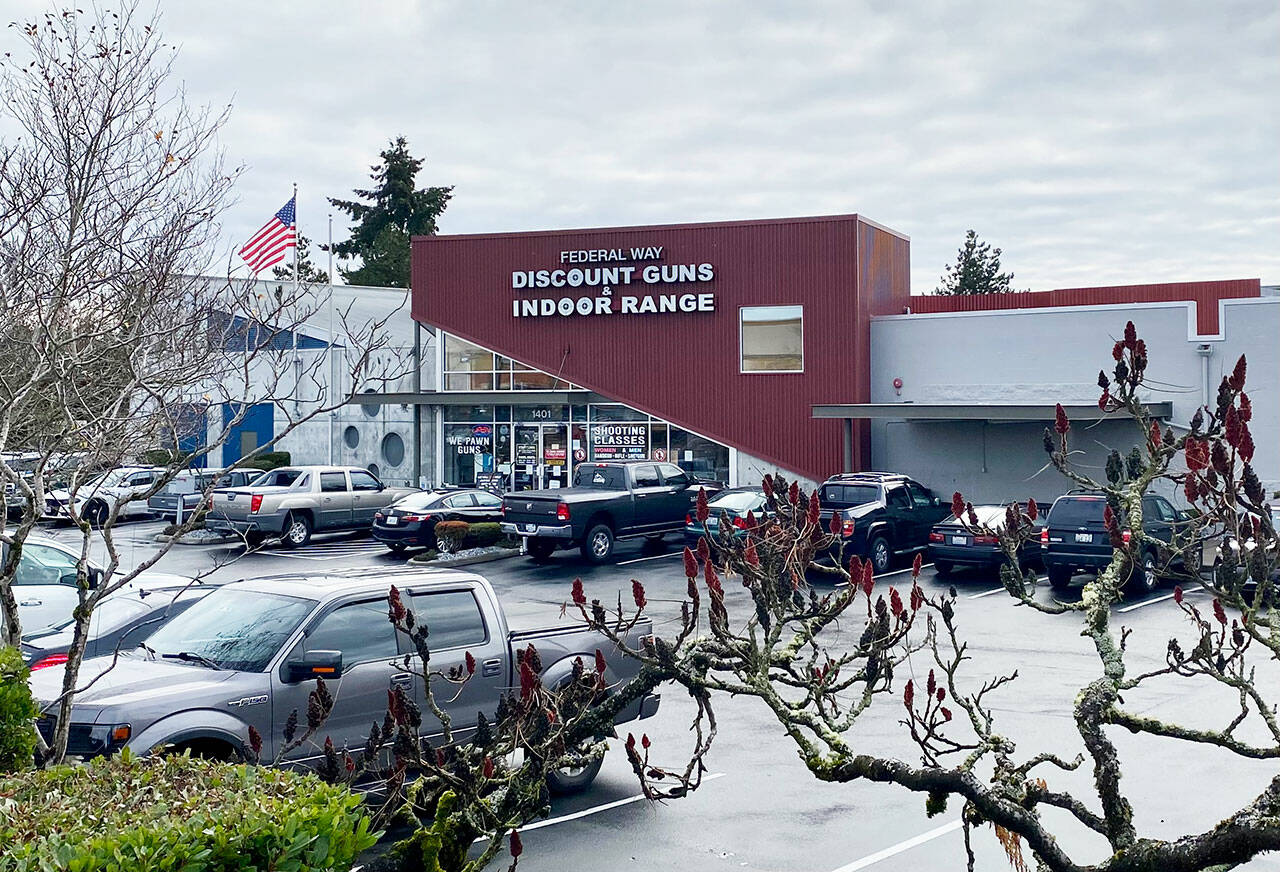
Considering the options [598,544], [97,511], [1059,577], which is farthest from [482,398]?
[1059,577]

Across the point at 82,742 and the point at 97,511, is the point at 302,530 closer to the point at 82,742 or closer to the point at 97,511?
the point at 97,511

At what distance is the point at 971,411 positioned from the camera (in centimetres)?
2633

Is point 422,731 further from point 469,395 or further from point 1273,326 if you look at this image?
point 469,395

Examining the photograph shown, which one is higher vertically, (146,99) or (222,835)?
(146,99)

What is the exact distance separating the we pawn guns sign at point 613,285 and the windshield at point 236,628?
23047 mm

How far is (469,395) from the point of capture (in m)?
33.3

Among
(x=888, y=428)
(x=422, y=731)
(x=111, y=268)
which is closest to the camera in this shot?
(x=422, y=731)

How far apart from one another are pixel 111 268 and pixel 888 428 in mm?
22397

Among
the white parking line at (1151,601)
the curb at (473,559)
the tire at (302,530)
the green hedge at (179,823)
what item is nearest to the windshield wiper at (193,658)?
the green hedge at (179,823)

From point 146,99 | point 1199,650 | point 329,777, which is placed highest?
point 146,99

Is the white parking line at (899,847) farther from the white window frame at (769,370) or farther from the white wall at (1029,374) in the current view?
the white window frame at (769,370)

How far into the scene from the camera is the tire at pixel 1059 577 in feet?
65.0

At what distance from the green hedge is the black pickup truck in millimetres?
18836

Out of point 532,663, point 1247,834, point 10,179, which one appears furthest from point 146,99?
point 1247,834
